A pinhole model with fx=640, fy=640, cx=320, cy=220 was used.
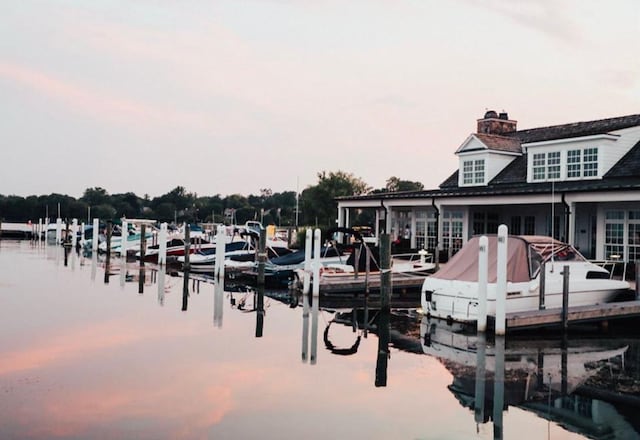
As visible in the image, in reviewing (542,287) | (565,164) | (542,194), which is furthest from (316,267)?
(565,164)

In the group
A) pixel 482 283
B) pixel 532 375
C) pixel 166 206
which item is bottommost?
pixel 532 375

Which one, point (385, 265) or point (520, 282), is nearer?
point (520, 282)

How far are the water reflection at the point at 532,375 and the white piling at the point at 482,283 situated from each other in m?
0.36

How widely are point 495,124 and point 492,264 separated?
23.5m

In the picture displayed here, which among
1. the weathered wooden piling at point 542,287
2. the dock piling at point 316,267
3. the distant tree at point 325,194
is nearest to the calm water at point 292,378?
the weathered wooden piling at point 542,287

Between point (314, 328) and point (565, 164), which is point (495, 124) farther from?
point (314, 328)

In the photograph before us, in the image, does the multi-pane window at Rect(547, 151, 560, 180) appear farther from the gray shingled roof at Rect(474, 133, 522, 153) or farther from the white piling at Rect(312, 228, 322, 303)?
the white piling at Rect(312, 228, 322, 303)

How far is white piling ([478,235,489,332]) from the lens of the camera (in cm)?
1381

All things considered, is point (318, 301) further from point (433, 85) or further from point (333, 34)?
point (433, 85)

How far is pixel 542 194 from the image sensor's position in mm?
23953

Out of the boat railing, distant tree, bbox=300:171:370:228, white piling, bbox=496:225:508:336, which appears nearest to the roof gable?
the boat railing

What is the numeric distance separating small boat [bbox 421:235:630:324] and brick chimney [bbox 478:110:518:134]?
69.5 feet

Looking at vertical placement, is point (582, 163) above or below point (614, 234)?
above

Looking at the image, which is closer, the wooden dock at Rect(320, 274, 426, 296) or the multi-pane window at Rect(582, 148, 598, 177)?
the wooden dock at Rect(320, 274, 426, 296)
